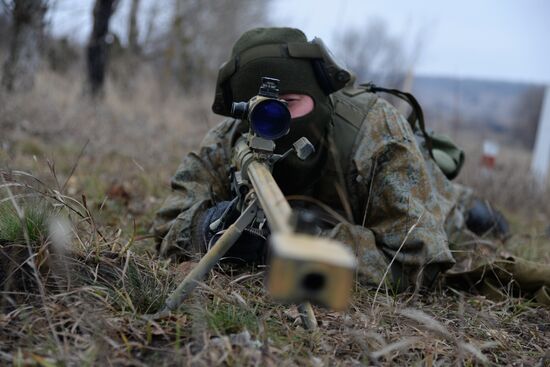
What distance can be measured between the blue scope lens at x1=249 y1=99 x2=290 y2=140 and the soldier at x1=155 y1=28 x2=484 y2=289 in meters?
0.63

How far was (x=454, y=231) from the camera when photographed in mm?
3359

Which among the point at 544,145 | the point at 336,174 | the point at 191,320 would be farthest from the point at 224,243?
the point at 544,145

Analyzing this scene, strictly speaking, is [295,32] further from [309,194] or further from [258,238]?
[258,238]

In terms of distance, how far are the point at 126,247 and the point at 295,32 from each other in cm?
125

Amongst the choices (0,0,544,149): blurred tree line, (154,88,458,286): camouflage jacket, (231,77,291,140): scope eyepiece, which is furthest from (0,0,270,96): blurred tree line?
(231,77,291,140): scope eyepiece

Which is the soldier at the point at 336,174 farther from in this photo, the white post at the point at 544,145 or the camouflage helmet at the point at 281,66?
the white post at the point at 544,145

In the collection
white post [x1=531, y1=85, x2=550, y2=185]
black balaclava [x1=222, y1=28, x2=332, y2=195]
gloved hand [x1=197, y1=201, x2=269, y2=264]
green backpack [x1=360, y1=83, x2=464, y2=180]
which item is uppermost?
black balaclava [x1=222, y1=28, x2=332, y2=195]

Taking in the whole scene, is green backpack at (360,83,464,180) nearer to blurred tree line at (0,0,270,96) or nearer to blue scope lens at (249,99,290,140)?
blue scope lens at (249,99,290,140)

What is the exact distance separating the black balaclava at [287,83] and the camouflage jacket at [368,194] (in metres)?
0.14

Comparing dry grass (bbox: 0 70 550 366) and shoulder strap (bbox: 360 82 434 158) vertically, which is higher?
shoulder strap (bbox: 360 82 434 158)

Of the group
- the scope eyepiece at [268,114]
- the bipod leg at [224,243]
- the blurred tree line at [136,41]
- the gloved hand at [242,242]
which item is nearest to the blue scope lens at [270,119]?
the scope eyepiece at [268,114]

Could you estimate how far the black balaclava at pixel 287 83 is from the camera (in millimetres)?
2467

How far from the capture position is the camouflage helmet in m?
2.48

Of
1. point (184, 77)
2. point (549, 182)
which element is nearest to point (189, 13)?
point (184, 77)
